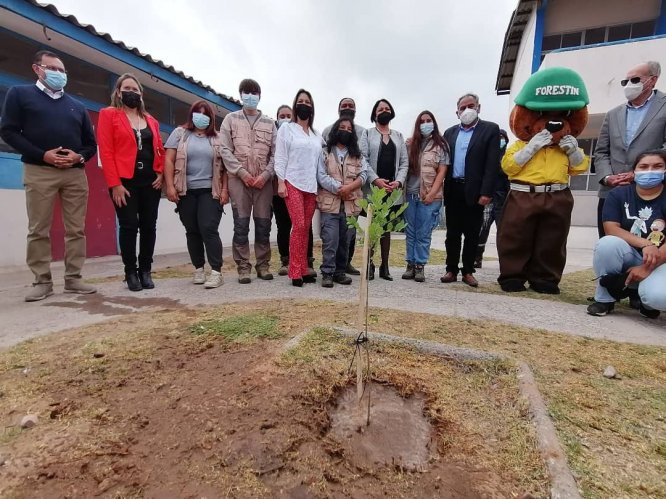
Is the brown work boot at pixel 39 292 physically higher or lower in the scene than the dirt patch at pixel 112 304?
higher

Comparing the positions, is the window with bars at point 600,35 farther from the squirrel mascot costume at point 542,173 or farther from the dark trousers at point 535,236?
the dark trousers at point 535,236

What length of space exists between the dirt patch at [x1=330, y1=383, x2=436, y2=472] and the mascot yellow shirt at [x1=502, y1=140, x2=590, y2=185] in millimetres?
2870

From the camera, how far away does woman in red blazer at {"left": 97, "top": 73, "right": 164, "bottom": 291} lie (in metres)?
3.44

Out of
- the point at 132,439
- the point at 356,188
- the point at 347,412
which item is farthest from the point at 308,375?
the point at 356,188

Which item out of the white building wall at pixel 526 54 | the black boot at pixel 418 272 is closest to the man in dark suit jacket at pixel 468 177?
the black boot at pixel 418 272

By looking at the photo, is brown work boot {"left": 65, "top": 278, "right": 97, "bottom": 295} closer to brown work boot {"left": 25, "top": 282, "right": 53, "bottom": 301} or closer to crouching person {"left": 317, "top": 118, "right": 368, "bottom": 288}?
brown work boot {"left": 25, "top": 282, "right": 53, "bottom": 301}

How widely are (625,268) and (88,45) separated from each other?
664cm

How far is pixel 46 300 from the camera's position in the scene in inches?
129

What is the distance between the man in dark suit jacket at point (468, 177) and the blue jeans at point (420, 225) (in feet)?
0.64

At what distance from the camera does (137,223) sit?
371 cm

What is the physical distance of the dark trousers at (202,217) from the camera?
378cm

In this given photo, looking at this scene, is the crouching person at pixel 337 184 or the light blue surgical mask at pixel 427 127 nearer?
the crouching person at pixel 337 184

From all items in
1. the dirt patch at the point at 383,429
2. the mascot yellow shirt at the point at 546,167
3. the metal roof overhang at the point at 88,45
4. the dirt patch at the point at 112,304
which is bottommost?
the dirt patch at the point at 383,429

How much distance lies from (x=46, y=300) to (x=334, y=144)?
10.3 ft
